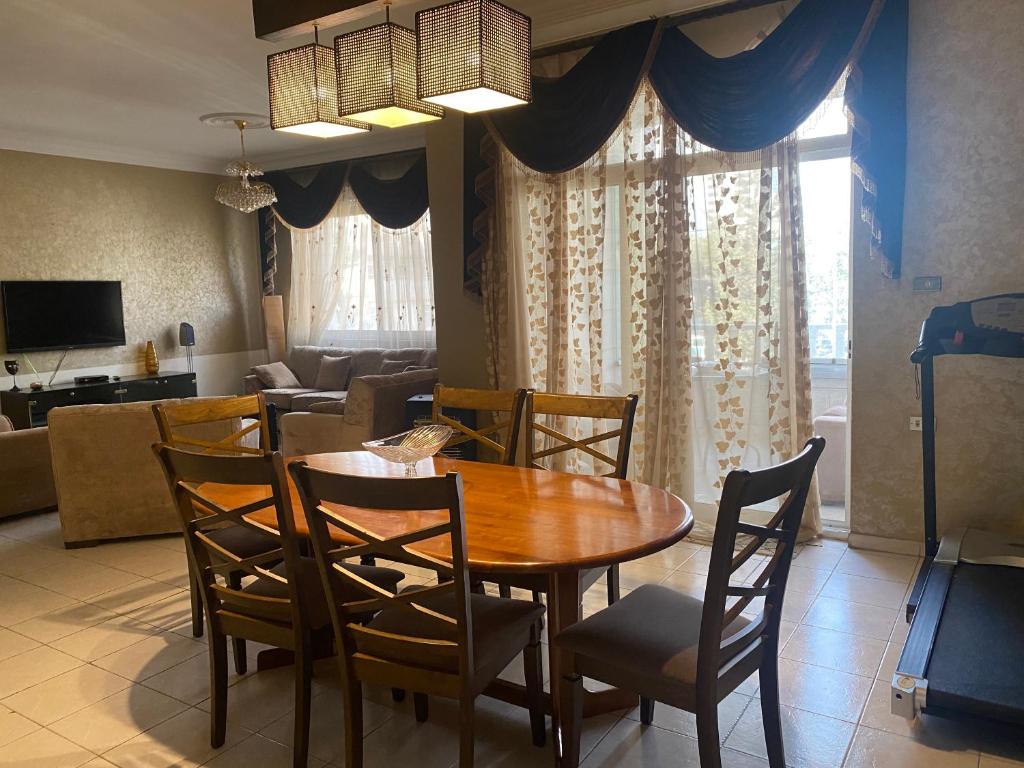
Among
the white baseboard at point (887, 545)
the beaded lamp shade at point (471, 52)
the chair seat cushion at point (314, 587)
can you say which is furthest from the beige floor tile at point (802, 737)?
the beaded lamp shade at point (471, 52)

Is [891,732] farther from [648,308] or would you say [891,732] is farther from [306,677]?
[648,308]

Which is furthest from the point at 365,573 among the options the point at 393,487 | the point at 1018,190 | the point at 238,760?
the point at 1018,190

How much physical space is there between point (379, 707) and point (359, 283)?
5897mm

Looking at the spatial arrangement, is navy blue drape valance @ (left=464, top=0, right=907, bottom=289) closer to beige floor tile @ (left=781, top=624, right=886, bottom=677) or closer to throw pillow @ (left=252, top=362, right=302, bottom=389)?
beige floor tile @ (left=781, top=624, right=886, bottom=677)

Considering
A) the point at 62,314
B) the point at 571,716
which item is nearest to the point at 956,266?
the point at 571,716

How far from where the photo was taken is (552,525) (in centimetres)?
218

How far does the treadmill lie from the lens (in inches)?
91.1

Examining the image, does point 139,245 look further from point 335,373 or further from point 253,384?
point 335,373

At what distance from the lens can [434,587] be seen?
185 cm

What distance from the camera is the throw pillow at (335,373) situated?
775cm

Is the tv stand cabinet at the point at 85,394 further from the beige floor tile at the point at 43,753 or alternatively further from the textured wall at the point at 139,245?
the beige floor tile at the point at 43,753

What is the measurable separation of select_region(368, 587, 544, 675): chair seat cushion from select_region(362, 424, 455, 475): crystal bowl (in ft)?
1.69

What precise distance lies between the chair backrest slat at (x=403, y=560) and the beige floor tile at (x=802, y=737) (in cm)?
103

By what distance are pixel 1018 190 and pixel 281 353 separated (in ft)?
22.9
